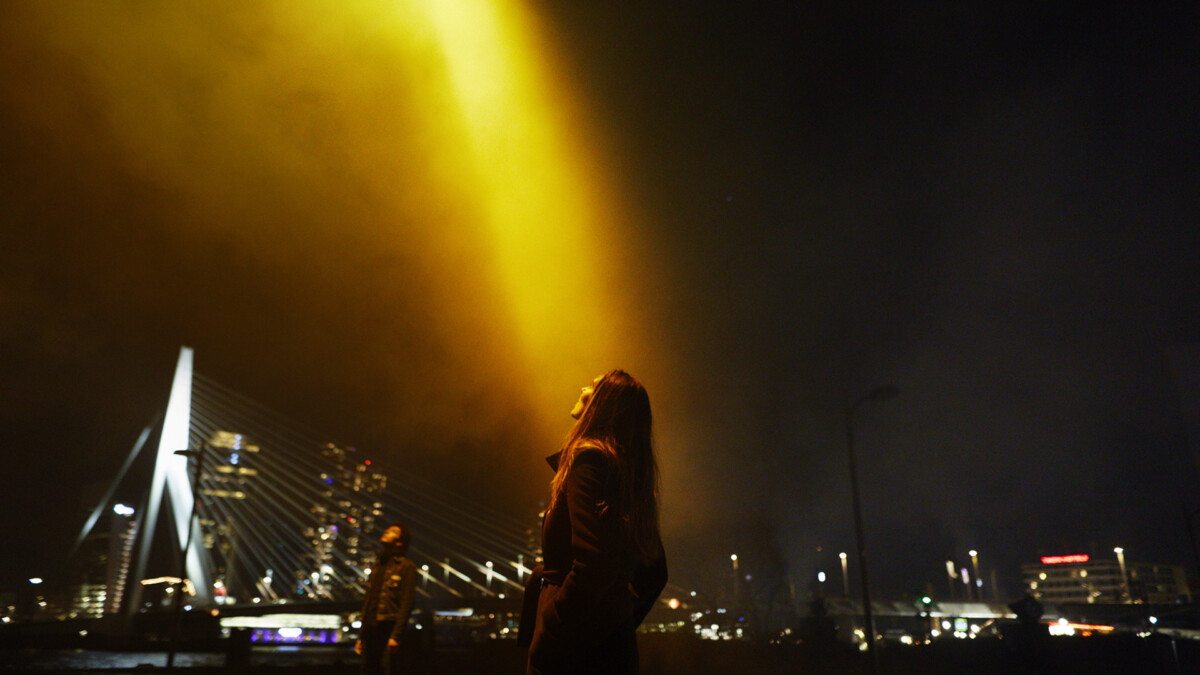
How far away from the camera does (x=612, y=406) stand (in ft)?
7.86

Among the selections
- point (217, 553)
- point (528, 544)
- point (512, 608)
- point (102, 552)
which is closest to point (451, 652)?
point (528, 544)

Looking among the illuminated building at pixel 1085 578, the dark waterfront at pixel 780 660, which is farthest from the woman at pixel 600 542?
the illuminated building at pixel 1085 578

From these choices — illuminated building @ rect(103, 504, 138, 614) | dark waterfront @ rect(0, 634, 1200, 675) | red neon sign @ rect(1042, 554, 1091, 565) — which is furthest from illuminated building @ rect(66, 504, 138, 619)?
red neon sign @ rect(1042, 554, 1091, 565)

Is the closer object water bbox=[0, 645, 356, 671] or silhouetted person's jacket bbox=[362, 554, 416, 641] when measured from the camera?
silhouetted person's jacket bbox=[362, 554, 416, 641]

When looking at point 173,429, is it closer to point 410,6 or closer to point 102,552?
point 410,6

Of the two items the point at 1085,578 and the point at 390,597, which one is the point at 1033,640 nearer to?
the point at 390,597

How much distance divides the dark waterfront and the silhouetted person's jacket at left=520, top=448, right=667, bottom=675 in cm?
808

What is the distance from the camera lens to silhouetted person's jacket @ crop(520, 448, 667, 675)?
1948 millimetres

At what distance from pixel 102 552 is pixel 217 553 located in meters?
31.0

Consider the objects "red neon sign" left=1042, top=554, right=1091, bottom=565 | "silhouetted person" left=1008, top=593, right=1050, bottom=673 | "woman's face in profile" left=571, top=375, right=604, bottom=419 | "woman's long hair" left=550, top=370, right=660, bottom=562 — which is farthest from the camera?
"red neon sign" left=1042, top=554, right=1091, bottom=565

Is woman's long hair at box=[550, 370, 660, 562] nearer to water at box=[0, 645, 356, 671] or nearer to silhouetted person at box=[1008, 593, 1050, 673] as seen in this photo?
water at box=[0, 645, 356, 671]

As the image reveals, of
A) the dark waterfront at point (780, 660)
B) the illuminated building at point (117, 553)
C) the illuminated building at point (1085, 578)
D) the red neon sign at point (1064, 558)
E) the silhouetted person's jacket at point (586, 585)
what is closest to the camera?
the silhouetted person's jacket at point (586, 585)

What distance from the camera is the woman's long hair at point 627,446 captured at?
2.22 meters

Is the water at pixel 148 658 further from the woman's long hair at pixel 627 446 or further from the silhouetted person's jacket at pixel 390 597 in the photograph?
the woman's long hair at pixel 627 446
